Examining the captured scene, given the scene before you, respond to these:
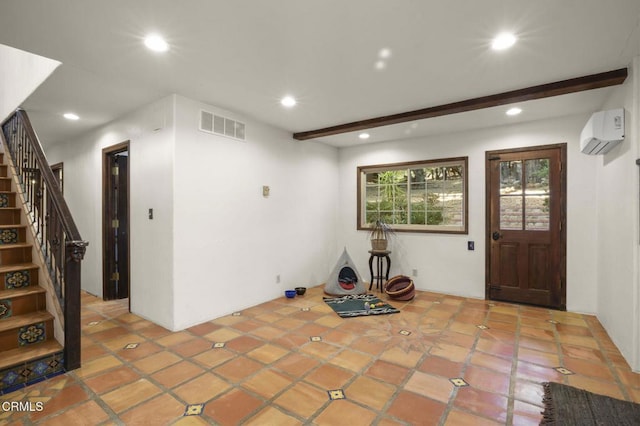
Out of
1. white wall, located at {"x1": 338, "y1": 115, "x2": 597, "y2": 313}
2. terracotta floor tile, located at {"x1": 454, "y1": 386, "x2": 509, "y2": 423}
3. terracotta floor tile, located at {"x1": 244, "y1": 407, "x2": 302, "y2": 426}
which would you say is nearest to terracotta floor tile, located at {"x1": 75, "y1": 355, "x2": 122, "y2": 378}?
terracotta floor tile, located at {"x1": 244, "y1": 407, "x2": 302, "y2": 426}

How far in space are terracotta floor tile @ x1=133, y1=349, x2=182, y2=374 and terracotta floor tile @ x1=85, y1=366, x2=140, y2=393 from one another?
0.08 meters

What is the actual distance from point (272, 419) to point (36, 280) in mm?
2648

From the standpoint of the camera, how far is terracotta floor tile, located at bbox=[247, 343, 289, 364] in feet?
8.89

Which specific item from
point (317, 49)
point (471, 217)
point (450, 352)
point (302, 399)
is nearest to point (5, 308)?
point (302, 399)

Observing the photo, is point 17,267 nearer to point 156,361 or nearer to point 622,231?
point 156,361

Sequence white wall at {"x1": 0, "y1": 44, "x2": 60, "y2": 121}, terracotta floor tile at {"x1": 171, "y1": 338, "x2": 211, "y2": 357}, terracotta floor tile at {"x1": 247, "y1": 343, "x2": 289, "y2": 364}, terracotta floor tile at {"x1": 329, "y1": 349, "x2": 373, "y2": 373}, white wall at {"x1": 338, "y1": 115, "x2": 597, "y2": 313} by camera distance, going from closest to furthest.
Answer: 1. terracotta floor tile at {"x1": 329, "y1": 349, "x2": 373, "y2": 373}
2. terracotta floor tile at {"x1": 247, "y1": 343, "x2": 289, "y2": 364}
3. terracotta floor tile at {"x1": 171, "y1": 338, "x2": 211, "y2": 357}
4. white wall at {"x1": 0, "y1": 44, "x2": 60, "y2": 121}
5. white wall at {"x1": 338, "y1": 115, "x2": 597, "y2": 313}

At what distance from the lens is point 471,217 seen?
4.59 meters

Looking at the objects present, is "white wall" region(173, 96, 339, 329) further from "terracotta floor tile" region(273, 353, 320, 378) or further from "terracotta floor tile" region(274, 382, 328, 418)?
"terracotta floor tile" region(274, 382, 328, 418)

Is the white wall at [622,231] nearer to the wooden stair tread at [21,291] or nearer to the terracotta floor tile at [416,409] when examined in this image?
the terracotta floor tile at [416,409]

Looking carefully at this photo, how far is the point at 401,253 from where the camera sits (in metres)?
5.21

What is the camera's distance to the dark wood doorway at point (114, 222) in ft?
14.1

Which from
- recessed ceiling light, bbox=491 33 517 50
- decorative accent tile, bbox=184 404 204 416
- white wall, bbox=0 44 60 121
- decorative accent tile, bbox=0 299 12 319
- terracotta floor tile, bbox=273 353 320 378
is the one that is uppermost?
white wall, bbox=0 44 60 121

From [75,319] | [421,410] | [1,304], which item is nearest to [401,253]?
[421,410]

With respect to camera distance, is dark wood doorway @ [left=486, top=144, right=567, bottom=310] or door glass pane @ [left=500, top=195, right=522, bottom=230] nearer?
dark wood doorway @ [left=486, top=144, right=567, bottom=310]
